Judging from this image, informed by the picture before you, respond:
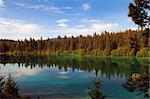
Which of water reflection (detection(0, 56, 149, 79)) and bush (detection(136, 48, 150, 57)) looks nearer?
water reflection (detection(0, 56, 149, 79))

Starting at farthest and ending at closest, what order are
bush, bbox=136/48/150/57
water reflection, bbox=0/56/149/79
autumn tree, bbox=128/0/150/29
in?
bush, bbox=136/48/150/57, water reflection, bbox=0/56/149/79, autumn tree, bbox=128/0/150/29

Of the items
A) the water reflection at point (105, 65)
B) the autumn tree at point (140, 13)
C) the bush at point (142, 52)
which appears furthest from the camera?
the bush at point (142, 52)

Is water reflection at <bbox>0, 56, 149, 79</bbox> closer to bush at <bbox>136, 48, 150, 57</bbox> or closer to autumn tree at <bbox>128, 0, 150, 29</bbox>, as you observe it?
bush at <bbox>136, 48, 150, 57</bbox>

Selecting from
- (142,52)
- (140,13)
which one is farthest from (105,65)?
(140,13)

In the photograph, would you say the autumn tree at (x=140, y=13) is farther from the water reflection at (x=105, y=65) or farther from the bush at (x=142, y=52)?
the bush at (x=142, y=52)

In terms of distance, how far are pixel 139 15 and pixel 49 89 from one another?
73.9 ft

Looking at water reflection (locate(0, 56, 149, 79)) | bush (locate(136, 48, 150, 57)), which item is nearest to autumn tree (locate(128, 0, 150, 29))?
water reflection (locate(0, 56, 149, 79))

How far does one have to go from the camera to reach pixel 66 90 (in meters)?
48.3

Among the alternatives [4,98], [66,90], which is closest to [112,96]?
[66,90]

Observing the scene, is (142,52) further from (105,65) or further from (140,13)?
(140,13)

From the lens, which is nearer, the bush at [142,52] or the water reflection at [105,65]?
the water reflection at [105,65]

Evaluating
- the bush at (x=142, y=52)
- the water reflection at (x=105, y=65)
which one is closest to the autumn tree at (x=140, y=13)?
the water reflection at (x=105, y=65)

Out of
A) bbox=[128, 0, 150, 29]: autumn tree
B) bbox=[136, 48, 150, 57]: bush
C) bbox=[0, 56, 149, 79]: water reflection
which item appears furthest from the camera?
bbox=[136, 48, 150, 57]: bush

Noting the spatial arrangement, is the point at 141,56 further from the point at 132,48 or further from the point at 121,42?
the point at 121,42
